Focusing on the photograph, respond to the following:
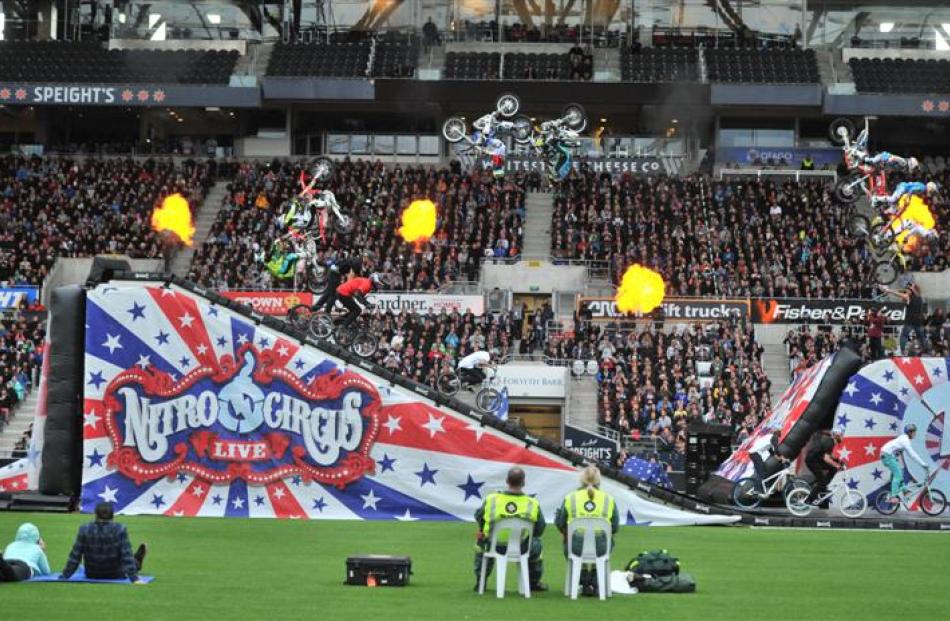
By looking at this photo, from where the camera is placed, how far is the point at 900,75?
59.4 meters

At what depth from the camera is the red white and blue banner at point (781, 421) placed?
31922 millimetres

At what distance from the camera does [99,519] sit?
53.6 ft

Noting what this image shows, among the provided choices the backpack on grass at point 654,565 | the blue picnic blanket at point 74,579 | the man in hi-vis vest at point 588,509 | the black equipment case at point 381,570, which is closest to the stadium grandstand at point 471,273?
the man in hi-vis vest at point 588,509

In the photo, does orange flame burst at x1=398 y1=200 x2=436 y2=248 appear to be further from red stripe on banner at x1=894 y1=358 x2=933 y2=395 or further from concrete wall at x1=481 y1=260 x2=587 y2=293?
red stripe on banner at x1=894 y1=358 x2=933 y2=395

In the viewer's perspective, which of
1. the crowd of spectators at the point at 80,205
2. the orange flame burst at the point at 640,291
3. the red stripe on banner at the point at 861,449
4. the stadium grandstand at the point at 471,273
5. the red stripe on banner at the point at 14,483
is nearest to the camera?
the stadium grandstand at the point at 471,273

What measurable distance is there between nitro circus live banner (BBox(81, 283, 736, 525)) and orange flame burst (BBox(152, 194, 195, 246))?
986 inches

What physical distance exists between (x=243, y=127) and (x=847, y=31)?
23.7 meters

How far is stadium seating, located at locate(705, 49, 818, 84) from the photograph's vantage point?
192 feet

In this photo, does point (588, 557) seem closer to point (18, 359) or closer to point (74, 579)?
point (74, 579)

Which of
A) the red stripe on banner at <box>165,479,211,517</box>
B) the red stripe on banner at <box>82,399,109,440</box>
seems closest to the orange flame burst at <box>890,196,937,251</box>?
the red stripe on banner at <box>165,479,211,517</box>

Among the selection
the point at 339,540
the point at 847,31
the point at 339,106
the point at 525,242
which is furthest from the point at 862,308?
the point at 339,540

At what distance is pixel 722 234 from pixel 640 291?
575 centimetres

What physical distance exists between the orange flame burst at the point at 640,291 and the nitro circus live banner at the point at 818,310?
2.96m

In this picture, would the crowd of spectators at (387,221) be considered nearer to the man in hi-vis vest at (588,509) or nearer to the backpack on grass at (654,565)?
the backpack on grass at (654,565)
